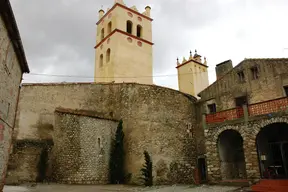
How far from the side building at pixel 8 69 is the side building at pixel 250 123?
11.3 m

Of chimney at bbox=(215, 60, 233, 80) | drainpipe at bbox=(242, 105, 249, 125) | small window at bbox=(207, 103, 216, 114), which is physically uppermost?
chimney at bbox=(215, 60, 233, 80)

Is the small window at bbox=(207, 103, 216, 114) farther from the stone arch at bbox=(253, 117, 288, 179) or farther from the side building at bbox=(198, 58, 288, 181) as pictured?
the stone arch at bbox=(253, 117, 288, 179)

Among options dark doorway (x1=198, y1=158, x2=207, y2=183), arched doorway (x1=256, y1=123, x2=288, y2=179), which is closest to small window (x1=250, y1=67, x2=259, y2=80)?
arched doorway (x1=256, y1=123, x2=288, y2=179)

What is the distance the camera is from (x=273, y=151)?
1512cm

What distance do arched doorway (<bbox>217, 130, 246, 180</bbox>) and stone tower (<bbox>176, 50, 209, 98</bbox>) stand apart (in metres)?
16.7

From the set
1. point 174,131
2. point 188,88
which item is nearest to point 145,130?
point 174,131

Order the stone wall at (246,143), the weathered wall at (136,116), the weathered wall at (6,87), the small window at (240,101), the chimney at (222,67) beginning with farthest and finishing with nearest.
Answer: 1. the chimney at (222,67)
2. the small window at (240,101)
3. the weathered wall at (136,116)
4. the stone wall at (246,143)
5. the weathered wall at (6,87)

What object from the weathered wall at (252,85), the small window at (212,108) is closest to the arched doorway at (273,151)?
the weathered wall at (252,85)

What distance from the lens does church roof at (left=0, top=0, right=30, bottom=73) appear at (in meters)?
7.67

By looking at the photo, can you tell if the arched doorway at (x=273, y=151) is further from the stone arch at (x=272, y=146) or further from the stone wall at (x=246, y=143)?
the stone wall at (x=246, y=143)

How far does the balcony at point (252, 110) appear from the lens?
13.5 meters

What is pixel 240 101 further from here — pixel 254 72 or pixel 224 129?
pixel 224 129

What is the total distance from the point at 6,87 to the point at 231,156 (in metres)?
13.7

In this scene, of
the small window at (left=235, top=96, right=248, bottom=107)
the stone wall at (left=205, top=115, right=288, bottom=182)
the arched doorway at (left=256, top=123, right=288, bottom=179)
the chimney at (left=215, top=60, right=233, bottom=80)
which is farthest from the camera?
the chimney at (left=215, top=60, right=233, bottom=80)
